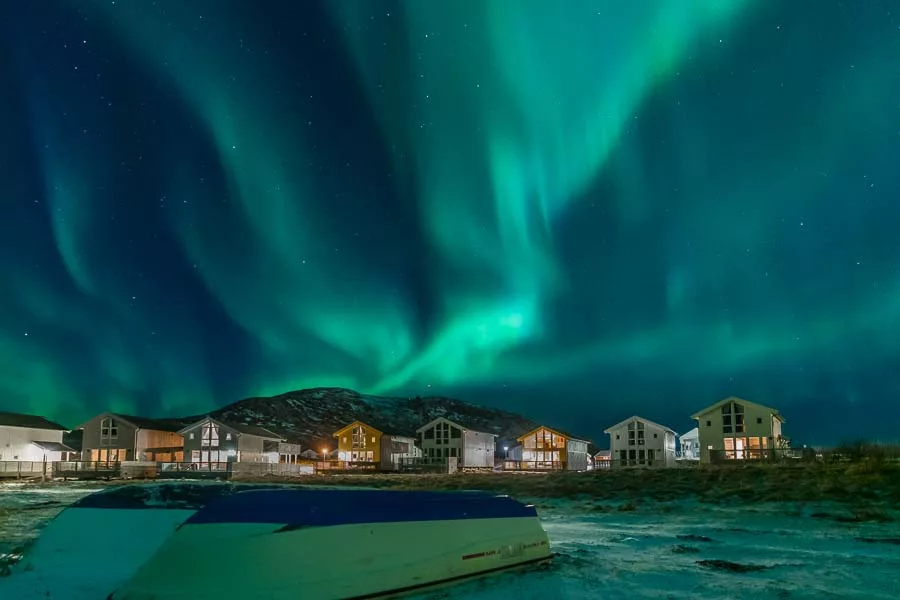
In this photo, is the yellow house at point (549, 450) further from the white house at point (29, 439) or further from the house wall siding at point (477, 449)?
the white house at point (29, 439)

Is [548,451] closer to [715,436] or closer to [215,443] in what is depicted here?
[715,436]

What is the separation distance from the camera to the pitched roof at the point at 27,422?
8212 centimetres

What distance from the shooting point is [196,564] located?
8.19 metres

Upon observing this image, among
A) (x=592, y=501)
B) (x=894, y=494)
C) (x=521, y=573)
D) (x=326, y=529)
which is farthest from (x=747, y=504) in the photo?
(x=326, y=529)

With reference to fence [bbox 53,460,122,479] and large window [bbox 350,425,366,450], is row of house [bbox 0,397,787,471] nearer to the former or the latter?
large window [bbox 350,425,366,450]

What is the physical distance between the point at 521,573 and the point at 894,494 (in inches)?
749

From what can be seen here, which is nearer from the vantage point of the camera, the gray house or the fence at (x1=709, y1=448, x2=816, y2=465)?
the fence at (x1=709, y1=448, x2=816, y2=465)

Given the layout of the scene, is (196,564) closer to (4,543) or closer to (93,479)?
(4,543)

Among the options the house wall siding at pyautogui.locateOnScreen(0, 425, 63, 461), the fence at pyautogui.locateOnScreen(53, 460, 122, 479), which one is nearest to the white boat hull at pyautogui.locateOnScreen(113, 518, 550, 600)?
the fence at pyautogui.locateOnScreen(53, 460, 122, 479)

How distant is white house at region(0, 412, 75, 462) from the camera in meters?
80.4

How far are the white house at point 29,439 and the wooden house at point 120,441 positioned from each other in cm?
437

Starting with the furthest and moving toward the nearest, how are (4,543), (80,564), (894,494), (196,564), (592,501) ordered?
(592,501), (894,494), (4,543), (80,564), (196,564)

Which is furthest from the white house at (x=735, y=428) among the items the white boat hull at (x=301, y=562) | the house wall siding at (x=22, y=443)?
the house wall siding at (x=22, y=443)

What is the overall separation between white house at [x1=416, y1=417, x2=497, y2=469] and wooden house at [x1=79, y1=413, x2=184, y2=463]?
30.8 meters
